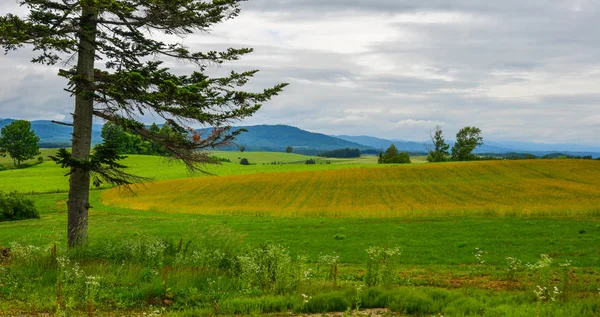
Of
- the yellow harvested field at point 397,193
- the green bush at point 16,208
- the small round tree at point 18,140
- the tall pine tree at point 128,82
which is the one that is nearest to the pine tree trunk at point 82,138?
the tall pine tree at point 128,82

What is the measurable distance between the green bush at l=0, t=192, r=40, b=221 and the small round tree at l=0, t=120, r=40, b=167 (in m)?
72.7

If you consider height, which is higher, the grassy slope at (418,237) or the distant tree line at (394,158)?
the distant tree line at (394,158)

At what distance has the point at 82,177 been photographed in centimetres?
1207

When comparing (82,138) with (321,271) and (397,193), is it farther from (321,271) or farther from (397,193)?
(397,193)

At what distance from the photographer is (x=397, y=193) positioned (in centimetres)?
4519

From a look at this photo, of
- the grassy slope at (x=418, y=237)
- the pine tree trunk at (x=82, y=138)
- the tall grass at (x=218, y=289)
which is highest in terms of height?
the pine tree trunk at (x=82, y=138)

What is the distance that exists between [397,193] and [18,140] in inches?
3641

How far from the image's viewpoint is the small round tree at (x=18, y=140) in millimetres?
96000

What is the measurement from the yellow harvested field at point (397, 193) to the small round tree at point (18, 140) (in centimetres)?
5813

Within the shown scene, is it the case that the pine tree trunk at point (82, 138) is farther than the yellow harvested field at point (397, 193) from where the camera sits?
No

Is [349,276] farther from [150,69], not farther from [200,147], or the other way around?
[150,69]

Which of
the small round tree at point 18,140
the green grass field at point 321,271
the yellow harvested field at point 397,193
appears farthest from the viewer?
the small round tree at point 18,140

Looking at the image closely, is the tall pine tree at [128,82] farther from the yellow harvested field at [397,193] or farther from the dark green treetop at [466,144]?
the dark green treetop at [466,144]

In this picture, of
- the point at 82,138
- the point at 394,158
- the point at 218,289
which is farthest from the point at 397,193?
the point at 394,158
